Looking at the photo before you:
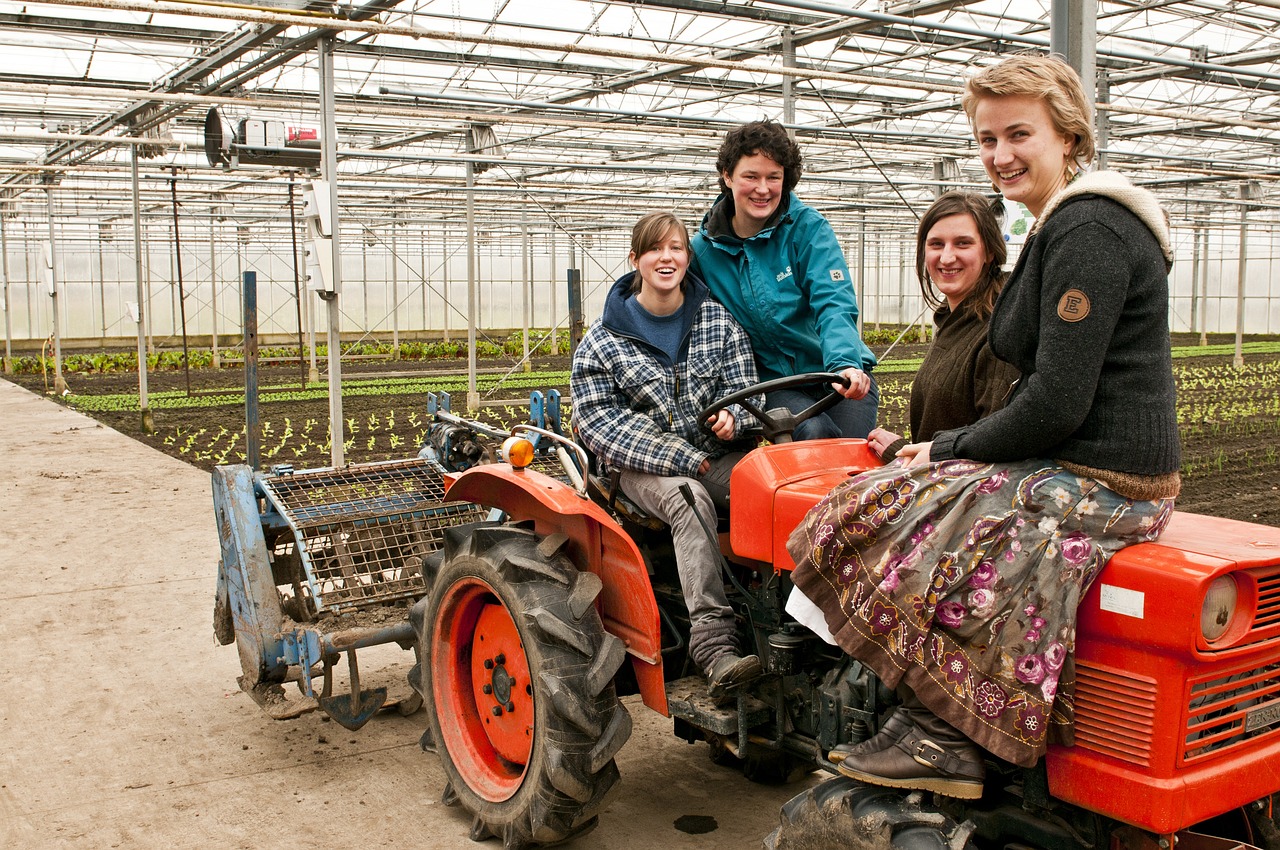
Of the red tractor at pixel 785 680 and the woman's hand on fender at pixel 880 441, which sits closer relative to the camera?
the red tractor at pixel 785 680

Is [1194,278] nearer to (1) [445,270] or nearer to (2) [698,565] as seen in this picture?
(1) [445,270]

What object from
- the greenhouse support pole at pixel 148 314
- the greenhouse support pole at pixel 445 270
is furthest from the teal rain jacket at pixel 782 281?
the greenhouse support pole at pixel 445 270

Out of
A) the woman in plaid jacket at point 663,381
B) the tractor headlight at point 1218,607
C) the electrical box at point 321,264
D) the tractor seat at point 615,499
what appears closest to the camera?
the tractor headlight at point 1218,607

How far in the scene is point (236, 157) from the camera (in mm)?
8672

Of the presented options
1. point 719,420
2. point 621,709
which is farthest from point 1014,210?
point 621,709

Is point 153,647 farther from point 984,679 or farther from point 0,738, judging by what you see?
point 984,679

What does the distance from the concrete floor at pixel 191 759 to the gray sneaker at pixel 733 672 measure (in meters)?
0.72

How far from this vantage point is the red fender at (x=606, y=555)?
2.98 m

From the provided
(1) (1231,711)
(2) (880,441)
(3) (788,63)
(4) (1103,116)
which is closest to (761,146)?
(2) (880,441)

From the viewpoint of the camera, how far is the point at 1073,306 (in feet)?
6.56

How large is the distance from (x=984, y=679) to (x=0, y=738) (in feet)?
11.6

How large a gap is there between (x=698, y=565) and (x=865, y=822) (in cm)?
82

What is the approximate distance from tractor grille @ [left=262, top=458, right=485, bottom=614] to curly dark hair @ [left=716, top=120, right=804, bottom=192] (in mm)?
1828

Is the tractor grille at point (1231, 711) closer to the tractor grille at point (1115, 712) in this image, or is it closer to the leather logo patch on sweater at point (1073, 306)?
the tractor grille at point (1115, 712)
